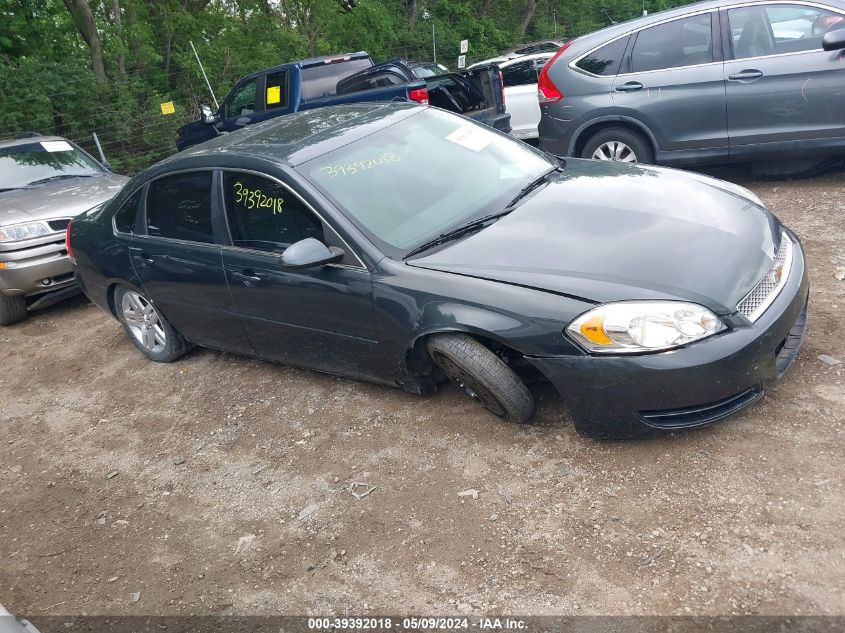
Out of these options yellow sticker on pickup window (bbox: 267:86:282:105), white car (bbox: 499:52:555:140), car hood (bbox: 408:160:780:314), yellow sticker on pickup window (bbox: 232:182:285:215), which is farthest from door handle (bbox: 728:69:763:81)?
yellow sticker on pickup window (bbox: 267:86:282:105)

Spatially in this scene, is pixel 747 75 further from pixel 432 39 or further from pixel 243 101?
pixel 432 39

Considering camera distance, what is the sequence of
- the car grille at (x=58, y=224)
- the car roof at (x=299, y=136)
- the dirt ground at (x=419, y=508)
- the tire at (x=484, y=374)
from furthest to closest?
the car grille at (x=58, y=224)
the car roof at (x=299, y=136)
the tire at (x=484, y=374)
the dirt ground at (x=419, y=508)

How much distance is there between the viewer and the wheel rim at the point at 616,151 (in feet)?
23.0

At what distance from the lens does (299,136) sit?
4.34 meters

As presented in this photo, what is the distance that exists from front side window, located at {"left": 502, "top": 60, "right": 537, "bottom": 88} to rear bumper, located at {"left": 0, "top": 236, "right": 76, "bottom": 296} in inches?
241

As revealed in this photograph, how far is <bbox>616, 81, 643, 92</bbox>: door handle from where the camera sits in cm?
676

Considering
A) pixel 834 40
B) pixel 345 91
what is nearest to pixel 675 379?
pixel 834 40

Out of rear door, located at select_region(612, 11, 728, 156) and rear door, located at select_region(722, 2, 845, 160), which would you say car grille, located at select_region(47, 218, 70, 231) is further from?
rear door, located at select_region(722, 2, 845, 160)

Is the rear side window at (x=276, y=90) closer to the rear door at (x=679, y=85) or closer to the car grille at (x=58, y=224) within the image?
the car grille at (x=58, y=224)

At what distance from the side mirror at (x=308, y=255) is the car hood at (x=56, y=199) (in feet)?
13.7

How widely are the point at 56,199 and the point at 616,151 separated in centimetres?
553

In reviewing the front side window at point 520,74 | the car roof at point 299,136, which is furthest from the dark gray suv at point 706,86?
the car roof at point 299,136

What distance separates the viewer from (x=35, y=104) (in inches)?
467

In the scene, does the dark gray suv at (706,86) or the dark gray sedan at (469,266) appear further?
the dark gray suv at (706,86)
